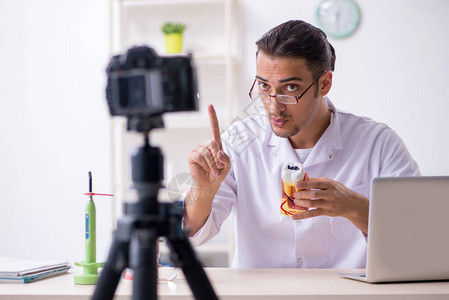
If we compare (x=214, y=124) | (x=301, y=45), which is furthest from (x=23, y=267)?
(x=301, y=45)

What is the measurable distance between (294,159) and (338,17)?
176cm

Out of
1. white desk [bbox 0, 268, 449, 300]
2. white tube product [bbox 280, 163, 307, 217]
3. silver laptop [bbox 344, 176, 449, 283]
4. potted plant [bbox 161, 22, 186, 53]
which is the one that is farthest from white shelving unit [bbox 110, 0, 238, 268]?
silver laptop [bbox 344, 176, 449, 283]

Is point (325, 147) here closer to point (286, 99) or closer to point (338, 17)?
point (286, 99)

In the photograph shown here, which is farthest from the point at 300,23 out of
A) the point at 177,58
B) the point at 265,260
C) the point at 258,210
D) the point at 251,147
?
the point at 177,58

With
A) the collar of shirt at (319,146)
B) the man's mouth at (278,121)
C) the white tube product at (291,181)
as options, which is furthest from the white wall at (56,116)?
the white tube product at (291,181)

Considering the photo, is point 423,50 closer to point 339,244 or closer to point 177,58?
point 339,244

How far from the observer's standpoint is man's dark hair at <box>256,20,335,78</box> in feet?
6.17

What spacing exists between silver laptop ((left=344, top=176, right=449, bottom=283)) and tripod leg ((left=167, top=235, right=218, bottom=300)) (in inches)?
24.0

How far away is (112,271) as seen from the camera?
719 mm

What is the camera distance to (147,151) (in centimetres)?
69

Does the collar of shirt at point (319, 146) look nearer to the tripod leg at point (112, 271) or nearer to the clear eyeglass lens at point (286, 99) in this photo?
the clear eyeglass lens at point (286, 99)

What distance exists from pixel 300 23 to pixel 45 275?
4.07 feet

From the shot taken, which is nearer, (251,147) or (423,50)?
(251,147)

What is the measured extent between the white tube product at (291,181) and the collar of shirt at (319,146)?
458 millimetres
